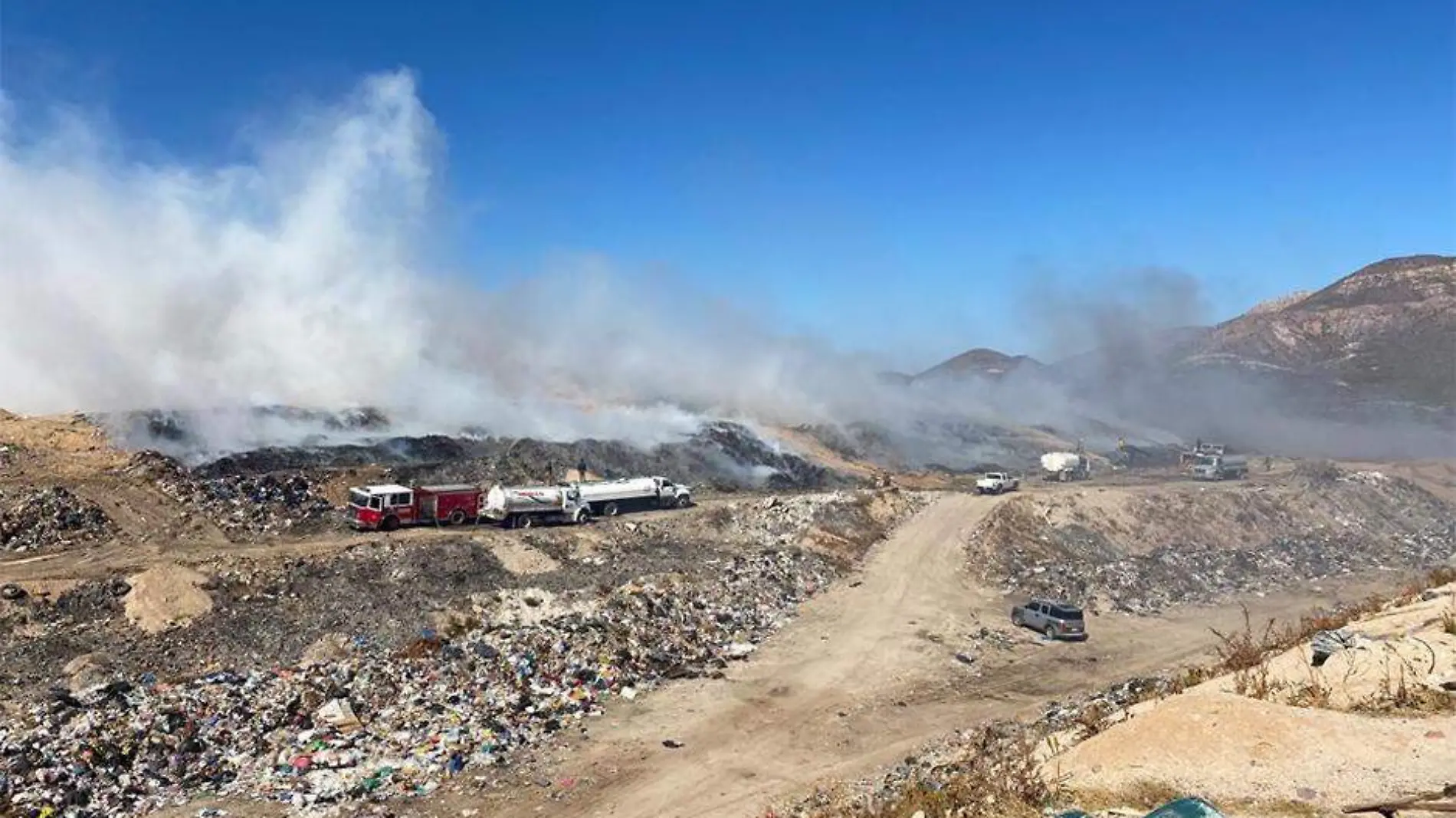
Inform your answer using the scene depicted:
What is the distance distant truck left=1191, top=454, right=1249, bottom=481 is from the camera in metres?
44.9

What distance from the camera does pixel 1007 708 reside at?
18.0 m

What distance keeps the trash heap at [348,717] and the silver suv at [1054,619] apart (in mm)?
7628

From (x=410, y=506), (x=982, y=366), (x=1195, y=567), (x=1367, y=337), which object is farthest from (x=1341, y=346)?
(x=410, y=506)

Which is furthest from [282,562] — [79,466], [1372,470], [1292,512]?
[1372,470]

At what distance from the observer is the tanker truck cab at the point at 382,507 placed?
26609mm

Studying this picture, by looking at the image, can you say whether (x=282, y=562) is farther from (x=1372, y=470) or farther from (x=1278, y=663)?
(x=1372, y=470)

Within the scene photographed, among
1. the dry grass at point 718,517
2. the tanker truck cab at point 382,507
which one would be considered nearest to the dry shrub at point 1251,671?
the dry grass at point 718,517

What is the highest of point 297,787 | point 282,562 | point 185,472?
point 185,472

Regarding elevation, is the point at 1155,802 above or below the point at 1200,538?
above

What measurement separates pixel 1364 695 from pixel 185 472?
100ft

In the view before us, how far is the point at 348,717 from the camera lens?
15.1 metres

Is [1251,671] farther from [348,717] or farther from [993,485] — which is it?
[993,485]

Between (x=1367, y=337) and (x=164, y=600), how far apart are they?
10546 cm

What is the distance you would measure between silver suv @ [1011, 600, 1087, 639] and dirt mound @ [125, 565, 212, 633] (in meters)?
19.7
